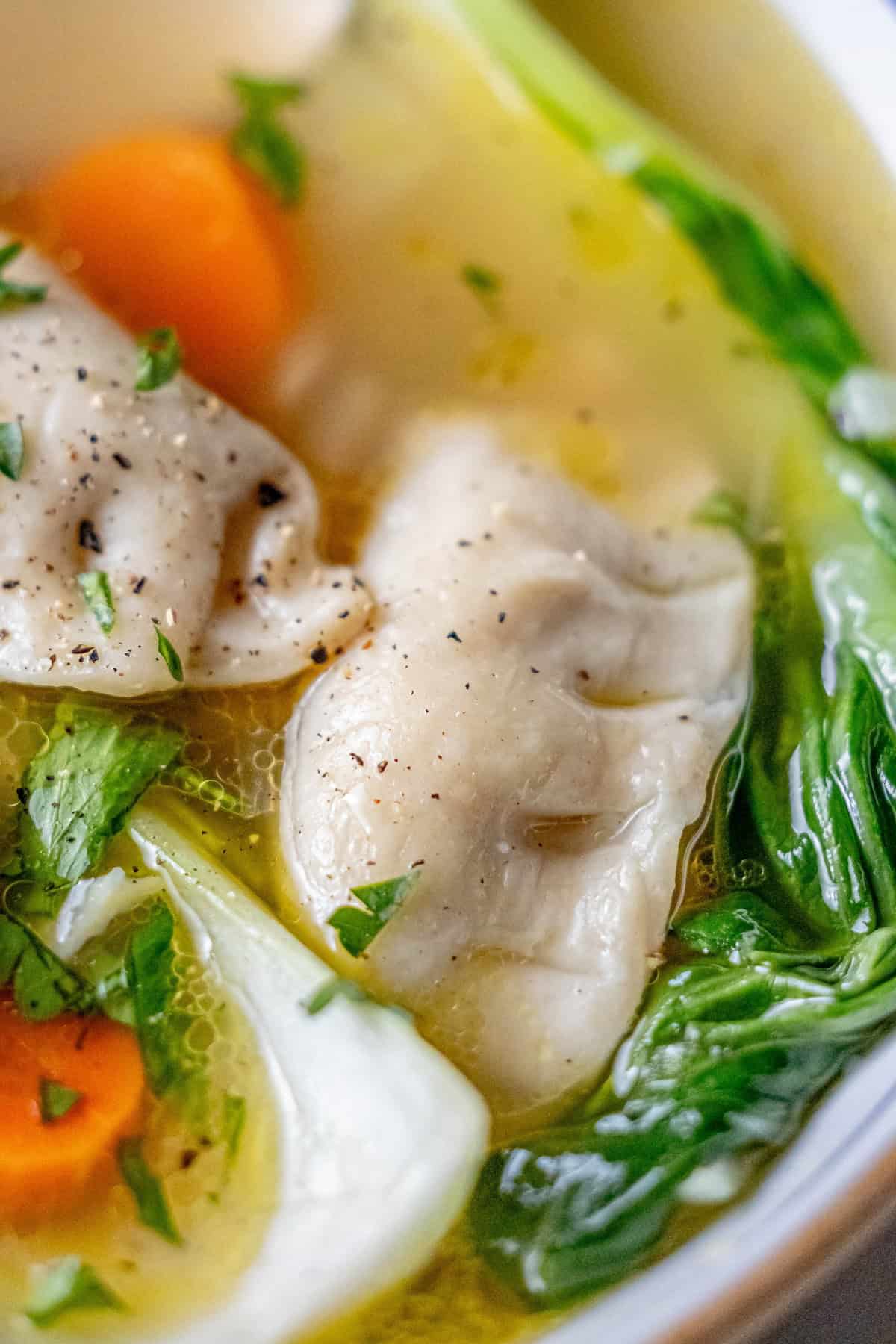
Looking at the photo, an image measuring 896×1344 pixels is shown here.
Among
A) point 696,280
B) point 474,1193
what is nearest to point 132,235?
point 696,280

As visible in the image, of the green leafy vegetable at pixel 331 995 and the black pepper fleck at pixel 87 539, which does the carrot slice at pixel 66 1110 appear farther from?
the black pepper fleck at pixel 87 539

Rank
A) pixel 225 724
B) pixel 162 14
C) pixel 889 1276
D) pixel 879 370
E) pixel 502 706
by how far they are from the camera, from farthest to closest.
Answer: pixel 162 14 < pixel 879 370 < pixel 225 724 < pixel 502 706 < pixel 889 1276

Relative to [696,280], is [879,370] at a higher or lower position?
lower

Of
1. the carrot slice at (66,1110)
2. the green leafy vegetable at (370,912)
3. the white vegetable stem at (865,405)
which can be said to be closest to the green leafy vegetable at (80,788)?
the carrot slice at (66,1110)

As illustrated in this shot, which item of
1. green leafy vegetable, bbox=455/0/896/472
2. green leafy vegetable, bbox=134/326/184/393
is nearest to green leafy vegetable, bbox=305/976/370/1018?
green leafy vegetable, bbox=134/326/184/393

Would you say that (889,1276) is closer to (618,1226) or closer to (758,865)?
(618,1226)

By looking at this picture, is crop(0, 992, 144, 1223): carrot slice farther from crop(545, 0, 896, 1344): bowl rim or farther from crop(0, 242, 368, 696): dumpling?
crop(545, 0, 896, 1344): bowl rim

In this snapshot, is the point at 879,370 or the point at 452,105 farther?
the point at 452,105
